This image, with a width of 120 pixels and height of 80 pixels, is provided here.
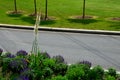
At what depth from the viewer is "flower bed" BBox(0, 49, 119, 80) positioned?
1188 cm

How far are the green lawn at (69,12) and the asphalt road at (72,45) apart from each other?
163 cm

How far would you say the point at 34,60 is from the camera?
498 inches

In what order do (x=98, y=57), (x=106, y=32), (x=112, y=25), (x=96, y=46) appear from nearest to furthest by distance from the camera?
(x=98, y=57), (x=96, y=46), (x=106, y=32), (x=112, y=25)

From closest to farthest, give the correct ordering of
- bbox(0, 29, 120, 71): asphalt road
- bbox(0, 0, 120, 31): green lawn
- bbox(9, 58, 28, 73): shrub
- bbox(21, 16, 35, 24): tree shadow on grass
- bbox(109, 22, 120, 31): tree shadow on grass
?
bbox(9, 58, 28, 73): shrub < bbox(0, 29, 120, 71): asphalt road < bbox(109, 22, 120, 31): tree shadow on grass < bbox(0, 0, 120, 31): green lawn < bbox(21, 16, 35, 24): tree shadow on grass

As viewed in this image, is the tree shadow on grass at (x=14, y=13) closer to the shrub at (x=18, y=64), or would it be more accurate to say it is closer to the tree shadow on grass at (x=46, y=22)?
the tree shadow on grass at (x=46, y=22)

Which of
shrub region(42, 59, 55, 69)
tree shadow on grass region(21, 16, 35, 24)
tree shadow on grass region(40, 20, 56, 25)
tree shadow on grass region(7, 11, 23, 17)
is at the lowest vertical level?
shrub region(42, 59, 55, 69)

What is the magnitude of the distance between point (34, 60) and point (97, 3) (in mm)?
17141

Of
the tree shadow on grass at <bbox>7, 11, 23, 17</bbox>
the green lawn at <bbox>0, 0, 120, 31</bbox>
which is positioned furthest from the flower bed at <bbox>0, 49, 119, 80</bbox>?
the tree shadow on grass at <bbox>7, 11, 23, 17</bbox>

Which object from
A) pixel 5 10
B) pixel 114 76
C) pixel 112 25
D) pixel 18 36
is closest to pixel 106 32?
pixel 112 25

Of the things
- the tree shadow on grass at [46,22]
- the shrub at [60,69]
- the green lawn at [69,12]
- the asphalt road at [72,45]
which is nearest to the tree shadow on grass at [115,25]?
the green lawn at [69,12]

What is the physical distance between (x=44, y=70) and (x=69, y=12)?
13581mm

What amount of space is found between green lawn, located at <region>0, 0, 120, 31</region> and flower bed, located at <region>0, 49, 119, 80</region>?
877cm

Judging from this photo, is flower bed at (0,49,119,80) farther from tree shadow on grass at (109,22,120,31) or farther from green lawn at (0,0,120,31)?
green lawn at (0,0,120,31)

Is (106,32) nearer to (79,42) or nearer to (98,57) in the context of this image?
(79,42)
